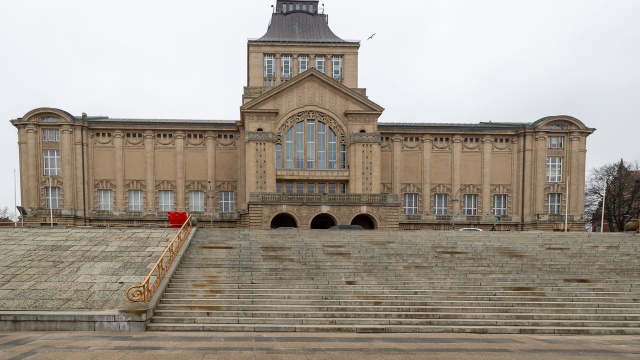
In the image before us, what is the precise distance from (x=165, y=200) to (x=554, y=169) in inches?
1845

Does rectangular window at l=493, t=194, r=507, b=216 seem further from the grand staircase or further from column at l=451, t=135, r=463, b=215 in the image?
the grand staircase

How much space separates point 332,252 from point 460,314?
7373 mm

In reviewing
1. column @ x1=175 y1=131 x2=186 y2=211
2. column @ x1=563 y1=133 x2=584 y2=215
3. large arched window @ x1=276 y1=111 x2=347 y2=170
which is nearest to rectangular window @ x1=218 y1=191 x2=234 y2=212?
column @ x1=175 y1=131 x2=186 y2=211

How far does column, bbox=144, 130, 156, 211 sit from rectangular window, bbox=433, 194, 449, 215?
33720 mm

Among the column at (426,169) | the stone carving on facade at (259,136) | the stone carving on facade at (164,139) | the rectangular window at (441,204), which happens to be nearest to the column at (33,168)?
the stone carving on facade at (164,139)

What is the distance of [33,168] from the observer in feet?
136

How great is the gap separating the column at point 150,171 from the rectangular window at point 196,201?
4.18 metres

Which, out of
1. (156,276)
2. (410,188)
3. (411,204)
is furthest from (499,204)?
(156,276)

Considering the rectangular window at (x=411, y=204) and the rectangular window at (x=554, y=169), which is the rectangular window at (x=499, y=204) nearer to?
the rectangular window at (x=554, y=169)

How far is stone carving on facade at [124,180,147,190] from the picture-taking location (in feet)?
144

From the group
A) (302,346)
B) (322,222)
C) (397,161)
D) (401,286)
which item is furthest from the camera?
(397,161)

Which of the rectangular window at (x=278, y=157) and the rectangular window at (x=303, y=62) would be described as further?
the rectangular window at (x=303, y=62)

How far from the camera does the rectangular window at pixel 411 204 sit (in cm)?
4547

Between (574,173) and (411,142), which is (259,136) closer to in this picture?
(411,142)
